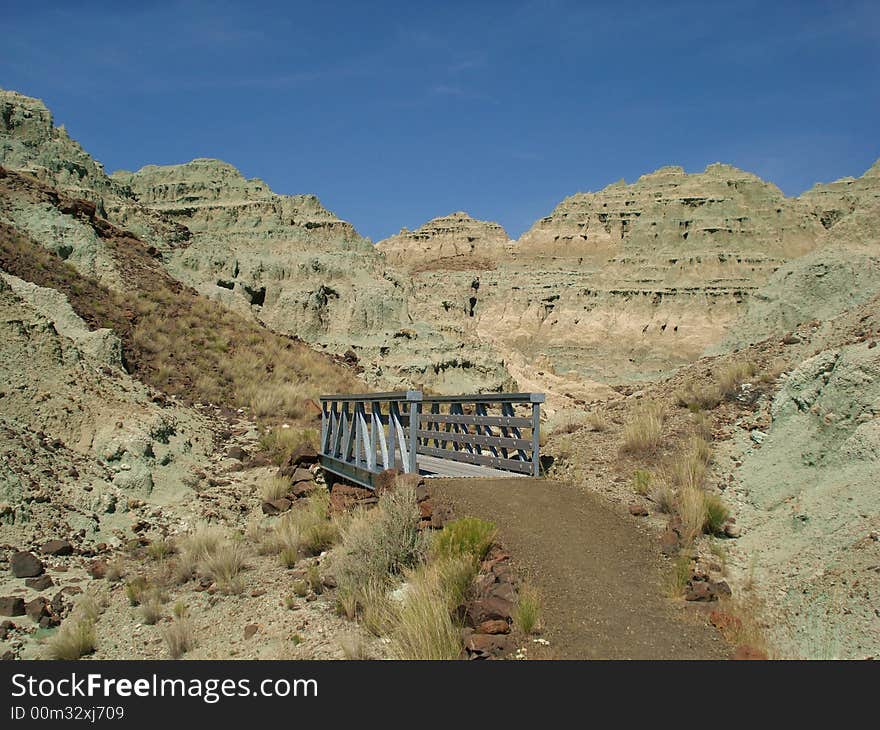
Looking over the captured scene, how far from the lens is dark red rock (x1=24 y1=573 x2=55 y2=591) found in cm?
923

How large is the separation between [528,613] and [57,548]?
7768 millimetres

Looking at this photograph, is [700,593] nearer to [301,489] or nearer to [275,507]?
[275,507]

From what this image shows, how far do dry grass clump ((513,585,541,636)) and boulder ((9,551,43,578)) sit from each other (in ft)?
23.7

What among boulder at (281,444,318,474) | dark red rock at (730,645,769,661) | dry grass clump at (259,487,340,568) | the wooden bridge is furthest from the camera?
boulder at (281,444,318,474)

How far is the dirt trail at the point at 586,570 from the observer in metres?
5.45

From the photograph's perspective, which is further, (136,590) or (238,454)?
(238,454)

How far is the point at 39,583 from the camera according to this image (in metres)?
9.27

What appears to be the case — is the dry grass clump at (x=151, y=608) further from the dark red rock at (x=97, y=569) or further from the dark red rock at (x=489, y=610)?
the dark red rock at (x=489, y=610)

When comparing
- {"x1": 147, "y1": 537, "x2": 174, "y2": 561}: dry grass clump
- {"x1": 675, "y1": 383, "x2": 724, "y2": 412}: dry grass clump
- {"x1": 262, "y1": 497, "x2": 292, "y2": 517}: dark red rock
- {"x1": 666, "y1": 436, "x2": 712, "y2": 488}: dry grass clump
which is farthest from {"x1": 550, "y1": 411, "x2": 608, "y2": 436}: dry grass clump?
{"x1": 147, "y1": 537, "x2": 174, "y2": 561}: dry grass clump

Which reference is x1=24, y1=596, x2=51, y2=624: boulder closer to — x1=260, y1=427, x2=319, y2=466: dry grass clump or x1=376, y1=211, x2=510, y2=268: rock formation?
x1=260, y1=427, x2=319, y2=466: dry grass clump

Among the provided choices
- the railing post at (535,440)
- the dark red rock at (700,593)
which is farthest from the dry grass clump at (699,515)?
the railing post at (535,440)

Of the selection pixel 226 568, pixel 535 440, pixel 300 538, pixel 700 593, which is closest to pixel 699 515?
pixel 700 593

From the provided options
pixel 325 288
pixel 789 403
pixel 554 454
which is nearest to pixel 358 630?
pixel 554 454

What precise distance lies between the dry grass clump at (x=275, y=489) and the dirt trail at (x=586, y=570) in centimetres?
523
